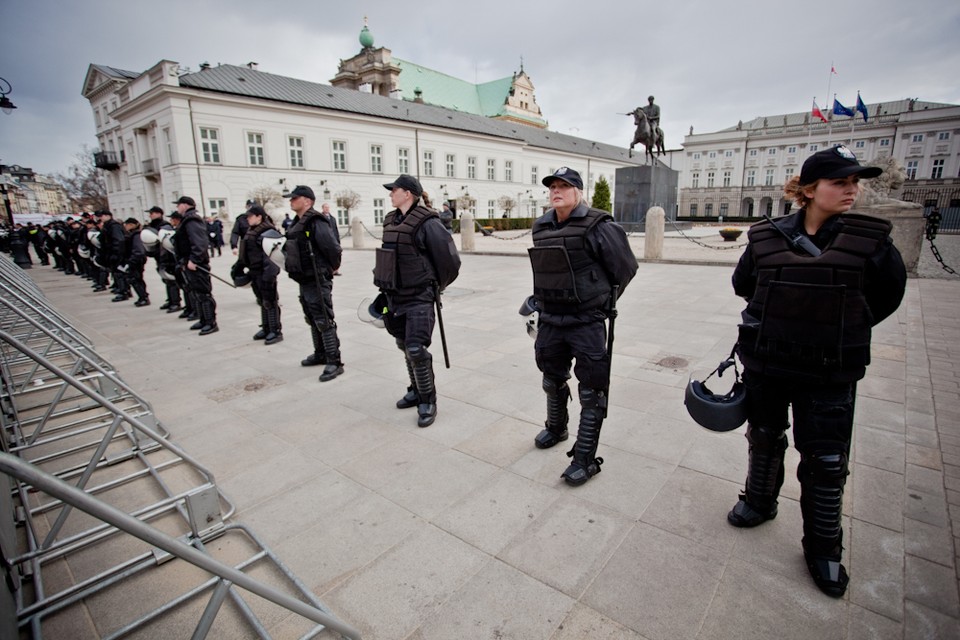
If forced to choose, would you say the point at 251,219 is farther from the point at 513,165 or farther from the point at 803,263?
the point at 513,165

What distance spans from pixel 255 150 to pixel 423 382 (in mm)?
37520

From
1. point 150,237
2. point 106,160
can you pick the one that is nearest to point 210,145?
point 106,160

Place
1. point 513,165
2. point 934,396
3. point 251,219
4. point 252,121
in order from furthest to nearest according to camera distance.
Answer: point 513,165 → point 252,121 → point 251,219 → point 934,396

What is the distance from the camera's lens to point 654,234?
1504 centimetres

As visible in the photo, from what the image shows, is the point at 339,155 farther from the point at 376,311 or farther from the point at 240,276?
the point at 376,311

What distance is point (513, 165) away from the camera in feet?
182

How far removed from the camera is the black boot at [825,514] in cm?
227

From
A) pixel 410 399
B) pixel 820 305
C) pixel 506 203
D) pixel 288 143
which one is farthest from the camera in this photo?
pixel 506 203

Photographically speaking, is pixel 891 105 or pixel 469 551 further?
pixel 891 105

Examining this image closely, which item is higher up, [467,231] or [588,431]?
[467,231]

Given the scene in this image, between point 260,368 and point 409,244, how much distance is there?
314cm

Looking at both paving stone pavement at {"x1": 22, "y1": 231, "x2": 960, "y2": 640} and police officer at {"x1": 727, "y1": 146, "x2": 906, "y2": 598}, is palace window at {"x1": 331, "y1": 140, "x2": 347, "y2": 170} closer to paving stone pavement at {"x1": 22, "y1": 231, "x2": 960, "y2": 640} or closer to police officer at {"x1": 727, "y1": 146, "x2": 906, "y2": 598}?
paving stone pavement at {"x1": 22, "y1": 231, "x2": 960, "y2": 640}

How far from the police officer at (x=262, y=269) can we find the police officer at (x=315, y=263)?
69.0 inches

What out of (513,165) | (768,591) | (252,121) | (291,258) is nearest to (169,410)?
(291,258)
